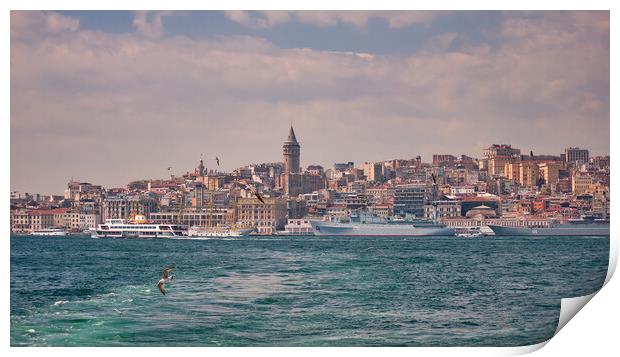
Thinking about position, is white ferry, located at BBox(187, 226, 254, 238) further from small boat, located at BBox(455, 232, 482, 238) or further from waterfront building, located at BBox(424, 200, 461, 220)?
small boat, located at BBox(455, 232, 482, 238)

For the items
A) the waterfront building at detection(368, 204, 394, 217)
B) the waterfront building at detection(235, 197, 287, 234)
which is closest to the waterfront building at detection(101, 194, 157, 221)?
the waterfront building at detection(235, 197, 287, 234)

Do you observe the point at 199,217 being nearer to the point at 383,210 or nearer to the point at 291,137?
the point at 383,210

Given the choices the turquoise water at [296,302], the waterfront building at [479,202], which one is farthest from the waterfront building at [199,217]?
the turquoise water at [296,302]

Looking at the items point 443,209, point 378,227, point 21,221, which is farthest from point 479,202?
point 21,221

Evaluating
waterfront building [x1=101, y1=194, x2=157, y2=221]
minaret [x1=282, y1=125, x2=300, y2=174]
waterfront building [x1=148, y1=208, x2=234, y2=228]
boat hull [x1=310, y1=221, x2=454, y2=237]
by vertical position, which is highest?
minaret [x1=282, y1=125, x2=300, y2=174]

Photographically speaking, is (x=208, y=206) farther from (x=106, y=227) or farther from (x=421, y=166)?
(x=421, y=166)
